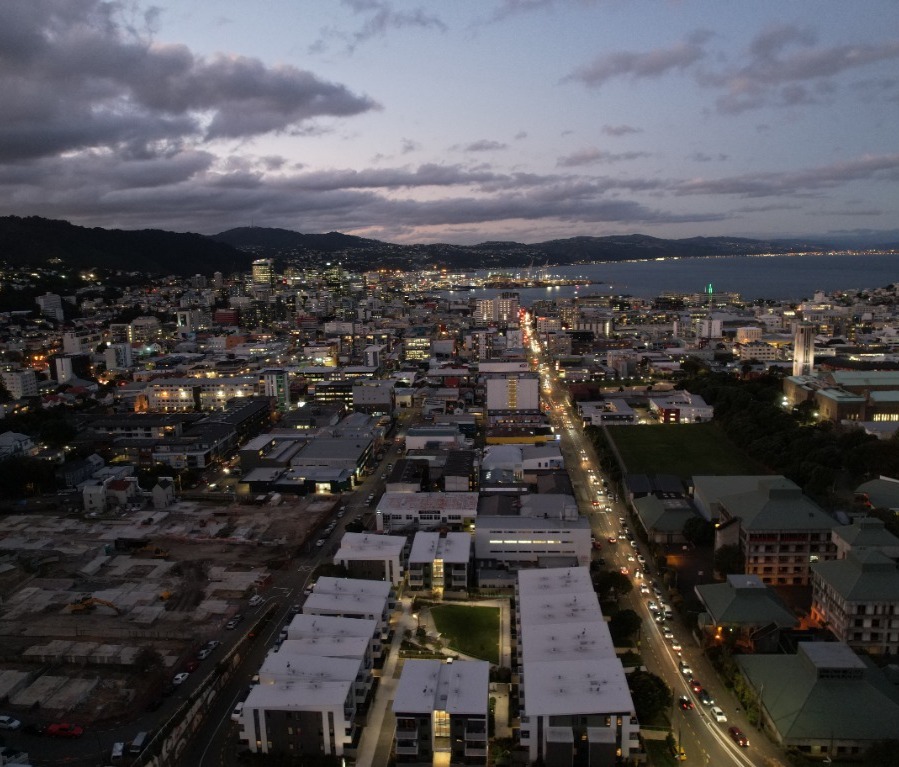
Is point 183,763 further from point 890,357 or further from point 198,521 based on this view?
point 890,357

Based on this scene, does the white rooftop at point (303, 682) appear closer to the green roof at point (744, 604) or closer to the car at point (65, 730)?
the car at point (65, 730)

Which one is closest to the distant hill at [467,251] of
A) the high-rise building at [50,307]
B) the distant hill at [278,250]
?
the distant hill at [278,250]

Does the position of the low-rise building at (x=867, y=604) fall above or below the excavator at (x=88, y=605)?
above

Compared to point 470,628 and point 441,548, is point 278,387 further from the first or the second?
point 470,628

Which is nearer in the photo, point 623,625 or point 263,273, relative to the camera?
point 623,625

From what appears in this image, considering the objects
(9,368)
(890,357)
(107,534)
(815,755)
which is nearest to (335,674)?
(815,755)

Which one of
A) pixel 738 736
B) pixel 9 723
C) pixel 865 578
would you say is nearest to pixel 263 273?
pixel 9 723

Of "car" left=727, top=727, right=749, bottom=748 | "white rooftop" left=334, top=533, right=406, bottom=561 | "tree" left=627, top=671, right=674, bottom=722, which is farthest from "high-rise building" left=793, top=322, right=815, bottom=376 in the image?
"tree" left=627, top=671, right=674, bottom=722
